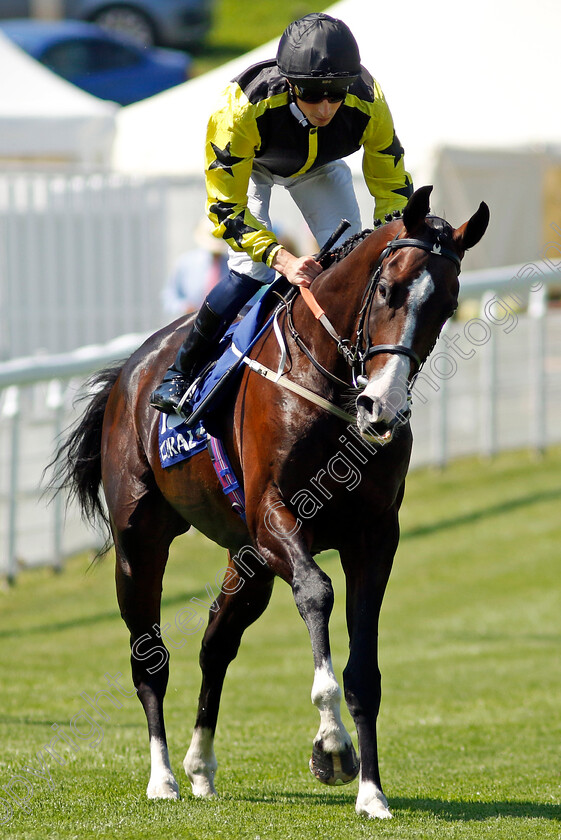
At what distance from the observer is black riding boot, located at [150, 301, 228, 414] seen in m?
5.35

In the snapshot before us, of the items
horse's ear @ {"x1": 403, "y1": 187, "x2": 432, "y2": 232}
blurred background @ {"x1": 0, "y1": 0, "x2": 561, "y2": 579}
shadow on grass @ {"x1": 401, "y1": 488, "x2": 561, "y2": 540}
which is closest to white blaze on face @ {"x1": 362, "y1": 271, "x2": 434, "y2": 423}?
horse's ear @ {"x1": 403, "y1": 187, "x2": 432, "y2": 232}

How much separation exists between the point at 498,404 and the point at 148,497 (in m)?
7.86

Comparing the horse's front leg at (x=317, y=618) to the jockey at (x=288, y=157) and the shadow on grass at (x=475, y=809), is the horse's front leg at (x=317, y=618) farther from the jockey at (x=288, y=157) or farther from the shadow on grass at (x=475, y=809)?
the jockey at (x=288, y=157)

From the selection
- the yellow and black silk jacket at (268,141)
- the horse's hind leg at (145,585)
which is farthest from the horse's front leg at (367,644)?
the horse's hind leg at (145,585)

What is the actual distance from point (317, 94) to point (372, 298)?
92 centimetres

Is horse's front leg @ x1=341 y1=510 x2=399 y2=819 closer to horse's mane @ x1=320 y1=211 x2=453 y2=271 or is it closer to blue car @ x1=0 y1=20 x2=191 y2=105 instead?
horse's mane @ x1=320 y1=211 x2=453 y2=271

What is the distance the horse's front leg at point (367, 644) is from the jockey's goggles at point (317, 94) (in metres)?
1.63

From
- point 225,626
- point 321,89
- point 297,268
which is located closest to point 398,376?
point 297,268

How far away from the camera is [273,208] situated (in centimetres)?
1345

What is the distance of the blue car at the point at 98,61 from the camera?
65.8 ft

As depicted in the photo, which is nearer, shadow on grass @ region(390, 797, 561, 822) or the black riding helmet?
the black riding helmet

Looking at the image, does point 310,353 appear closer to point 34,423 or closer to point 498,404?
point 34,423

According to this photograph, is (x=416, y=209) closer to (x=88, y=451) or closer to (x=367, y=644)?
(x=367, y=644)

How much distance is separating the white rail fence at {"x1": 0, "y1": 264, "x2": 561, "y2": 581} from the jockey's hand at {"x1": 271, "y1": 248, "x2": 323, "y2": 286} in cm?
536
